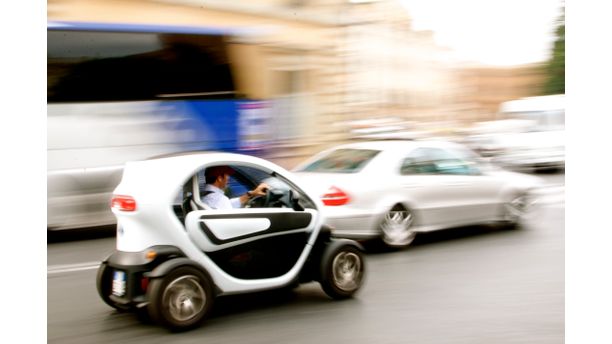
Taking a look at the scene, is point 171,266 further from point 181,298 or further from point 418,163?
point 418,163

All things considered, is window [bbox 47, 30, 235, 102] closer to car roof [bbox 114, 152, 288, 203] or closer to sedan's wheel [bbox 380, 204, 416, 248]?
car roof [bbox 114, 152, 288, 203]

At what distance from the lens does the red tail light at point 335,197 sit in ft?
23.7

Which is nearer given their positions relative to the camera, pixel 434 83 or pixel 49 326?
pixel 49 326

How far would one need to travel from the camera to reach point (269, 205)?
204 inches

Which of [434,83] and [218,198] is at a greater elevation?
[434,83]

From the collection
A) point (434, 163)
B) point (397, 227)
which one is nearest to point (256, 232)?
point (397, 227)

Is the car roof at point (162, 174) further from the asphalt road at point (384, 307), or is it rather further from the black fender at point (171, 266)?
the asphalt road at point (384, 307)

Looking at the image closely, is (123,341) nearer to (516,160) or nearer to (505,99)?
(516,160)

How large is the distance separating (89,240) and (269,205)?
9.88ft

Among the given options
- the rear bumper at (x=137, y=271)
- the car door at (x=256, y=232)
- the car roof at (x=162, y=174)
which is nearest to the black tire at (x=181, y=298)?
the rear bumper at (x=137, y=271)

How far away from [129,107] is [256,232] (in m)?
3.59

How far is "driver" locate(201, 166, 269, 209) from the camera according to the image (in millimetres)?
Answer: 4898
